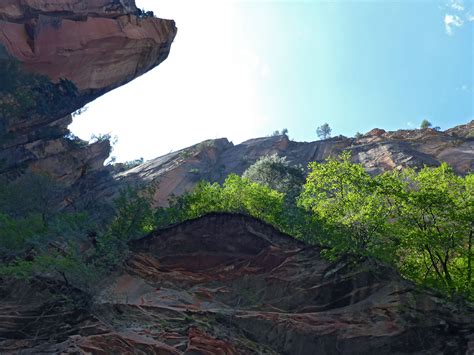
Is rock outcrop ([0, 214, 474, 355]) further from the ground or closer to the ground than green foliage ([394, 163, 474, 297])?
closer to the ground

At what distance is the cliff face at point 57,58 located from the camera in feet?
102

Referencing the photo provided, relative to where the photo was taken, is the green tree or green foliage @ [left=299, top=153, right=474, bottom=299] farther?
the green tree

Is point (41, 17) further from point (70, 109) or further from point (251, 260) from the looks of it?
point (251, 260)

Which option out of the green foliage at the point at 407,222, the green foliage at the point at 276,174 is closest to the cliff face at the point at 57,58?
the green foliage at the point at 276,174

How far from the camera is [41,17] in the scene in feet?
104

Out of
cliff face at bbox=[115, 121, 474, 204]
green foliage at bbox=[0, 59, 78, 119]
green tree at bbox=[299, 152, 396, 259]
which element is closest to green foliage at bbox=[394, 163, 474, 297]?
green tree at bbox=[299, 152, 396, 259]

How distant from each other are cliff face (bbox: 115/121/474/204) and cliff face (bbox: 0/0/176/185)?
37.6ft

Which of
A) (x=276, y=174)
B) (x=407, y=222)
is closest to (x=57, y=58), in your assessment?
(x=276, y=174)

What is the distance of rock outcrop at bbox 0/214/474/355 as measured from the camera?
509 inches

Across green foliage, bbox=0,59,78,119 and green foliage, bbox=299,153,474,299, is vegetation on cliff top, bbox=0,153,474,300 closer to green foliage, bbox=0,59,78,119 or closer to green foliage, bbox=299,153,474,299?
green foliage, bbox=299,153,474,299

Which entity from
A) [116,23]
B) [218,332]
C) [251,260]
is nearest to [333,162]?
[251,260]

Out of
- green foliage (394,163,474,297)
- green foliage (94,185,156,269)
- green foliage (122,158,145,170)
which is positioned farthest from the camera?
green foliage (122,158,145,170)

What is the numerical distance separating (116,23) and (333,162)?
22.8m

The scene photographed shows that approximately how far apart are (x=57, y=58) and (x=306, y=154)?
125 feet
